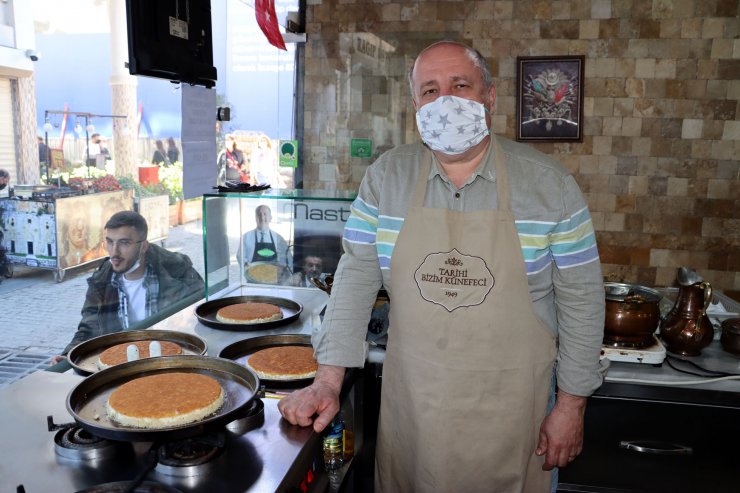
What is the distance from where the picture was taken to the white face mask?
1475 millimetres

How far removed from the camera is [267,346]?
6.29 feet

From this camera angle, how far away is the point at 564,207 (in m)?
1.45

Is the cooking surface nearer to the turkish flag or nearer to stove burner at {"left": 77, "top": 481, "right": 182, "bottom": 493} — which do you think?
stove burner at {"left": 77, "top": 481, "right": 182, "bottom": 493}

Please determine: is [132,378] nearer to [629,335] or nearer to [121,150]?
[629,335]

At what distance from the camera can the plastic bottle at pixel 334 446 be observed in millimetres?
1714

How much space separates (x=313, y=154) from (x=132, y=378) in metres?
2.97

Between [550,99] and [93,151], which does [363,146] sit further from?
[93,151]

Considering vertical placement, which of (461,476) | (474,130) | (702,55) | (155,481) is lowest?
(461,476)

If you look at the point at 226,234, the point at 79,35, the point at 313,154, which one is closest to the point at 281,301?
the point at 226,234

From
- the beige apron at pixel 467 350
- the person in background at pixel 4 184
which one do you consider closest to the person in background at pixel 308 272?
the beige apron at pixel 467 350

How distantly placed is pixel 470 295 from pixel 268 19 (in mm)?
2681

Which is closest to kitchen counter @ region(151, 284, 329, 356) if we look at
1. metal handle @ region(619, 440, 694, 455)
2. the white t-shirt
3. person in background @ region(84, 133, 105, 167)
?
metal handle @ region(619, 440, 694, 455)

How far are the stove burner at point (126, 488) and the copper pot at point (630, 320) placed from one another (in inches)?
56.1

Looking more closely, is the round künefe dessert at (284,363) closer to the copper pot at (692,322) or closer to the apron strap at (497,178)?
the apron strap at (497,178)
